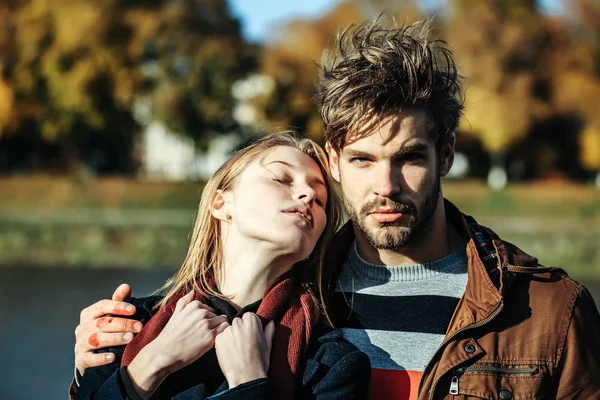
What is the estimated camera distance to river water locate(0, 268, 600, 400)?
36.2 ft

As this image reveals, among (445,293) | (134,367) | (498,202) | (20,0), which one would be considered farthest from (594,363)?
(20,0)

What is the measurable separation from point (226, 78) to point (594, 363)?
81.1 ft

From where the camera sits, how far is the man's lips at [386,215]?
10.5 ft

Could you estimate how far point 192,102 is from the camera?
1049 inches

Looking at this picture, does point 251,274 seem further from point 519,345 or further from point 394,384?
point 519,345

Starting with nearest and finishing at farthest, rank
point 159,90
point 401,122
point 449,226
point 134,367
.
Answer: point 134,367 → point 401,122 → point 449,226 → point 159,90

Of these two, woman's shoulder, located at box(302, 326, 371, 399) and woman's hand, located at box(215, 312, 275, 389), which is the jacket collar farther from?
woman's hand, located at box(215, 312, 275, 389)

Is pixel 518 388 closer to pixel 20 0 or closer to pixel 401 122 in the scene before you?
pixel 401 122

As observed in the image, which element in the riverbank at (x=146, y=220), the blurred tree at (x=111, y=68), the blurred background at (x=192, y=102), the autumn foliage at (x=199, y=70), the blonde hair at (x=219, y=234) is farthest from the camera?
the autumn foliage at (x=199, y=70)

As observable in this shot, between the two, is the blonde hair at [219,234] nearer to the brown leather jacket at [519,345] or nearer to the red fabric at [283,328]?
the red fabric at [283,328]

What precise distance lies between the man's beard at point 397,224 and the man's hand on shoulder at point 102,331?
0.94m

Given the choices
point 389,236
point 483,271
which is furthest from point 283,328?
point 483,271

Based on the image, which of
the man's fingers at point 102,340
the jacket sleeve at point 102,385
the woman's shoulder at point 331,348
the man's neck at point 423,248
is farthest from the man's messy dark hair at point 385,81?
the jacket sleeve at point 102,385

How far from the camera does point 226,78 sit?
27031 millimetres
